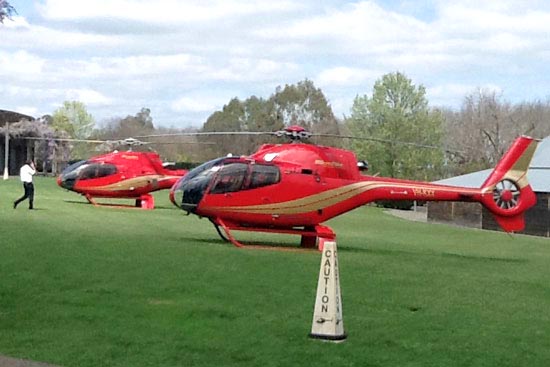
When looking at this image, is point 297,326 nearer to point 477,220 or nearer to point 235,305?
point 235,305

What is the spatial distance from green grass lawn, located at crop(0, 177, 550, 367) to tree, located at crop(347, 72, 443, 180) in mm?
52860

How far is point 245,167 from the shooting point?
22109 mm

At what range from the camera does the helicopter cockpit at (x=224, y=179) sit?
21.9m

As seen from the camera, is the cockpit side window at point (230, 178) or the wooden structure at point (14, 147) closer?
the cockpit side window at point (230, 178)

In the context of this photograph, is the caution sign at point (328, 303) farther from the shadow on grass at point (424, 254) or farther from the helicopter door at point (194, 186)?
the shadow on grass at point (424, 254)

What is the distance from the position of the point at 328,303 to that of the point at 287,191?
41.3 ft

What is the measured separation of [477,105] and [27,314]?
84308 mm

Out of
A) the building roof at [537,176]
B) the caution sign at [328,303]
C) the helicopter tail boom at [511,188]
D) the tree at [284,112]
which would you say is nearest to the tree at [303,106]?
the tree at [284,112]

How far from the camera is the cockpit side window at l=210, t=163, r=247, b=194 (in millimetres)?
21875

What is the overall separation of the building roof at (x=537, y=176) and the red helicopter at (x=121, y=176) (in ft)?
62.1

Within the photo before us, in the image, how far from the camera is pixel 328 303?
962 centimetres

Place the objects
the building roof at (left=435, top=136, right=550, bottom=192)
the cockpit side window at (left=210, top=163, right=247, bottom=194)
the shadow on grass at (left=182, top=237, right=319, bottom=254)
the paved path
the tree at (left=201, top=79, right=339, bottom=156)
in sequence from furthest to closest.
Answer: the tree at (left=201, top=79, right=339, bottom=156) < the building roof at (left=435, top=136, right=550, bottom=192) < the cockpit side window at (left=210, top=163, right=247, bottom=194) < the shadow on grass at (left=182, top=237, right=319, bottom=254) < the paved path

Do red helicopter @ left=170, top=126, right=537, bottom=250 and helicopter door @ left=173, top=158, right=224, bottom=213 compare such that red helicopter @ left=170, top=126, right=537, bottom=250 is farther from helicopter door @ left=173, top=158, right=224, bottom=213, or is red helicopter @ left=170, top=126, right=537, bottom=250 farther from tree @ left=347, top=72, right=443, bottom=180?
tree @ left=347, top=72, right=443, bottom=180

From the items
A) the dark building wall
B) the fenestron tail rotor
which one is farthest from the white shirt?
the dark building wall
